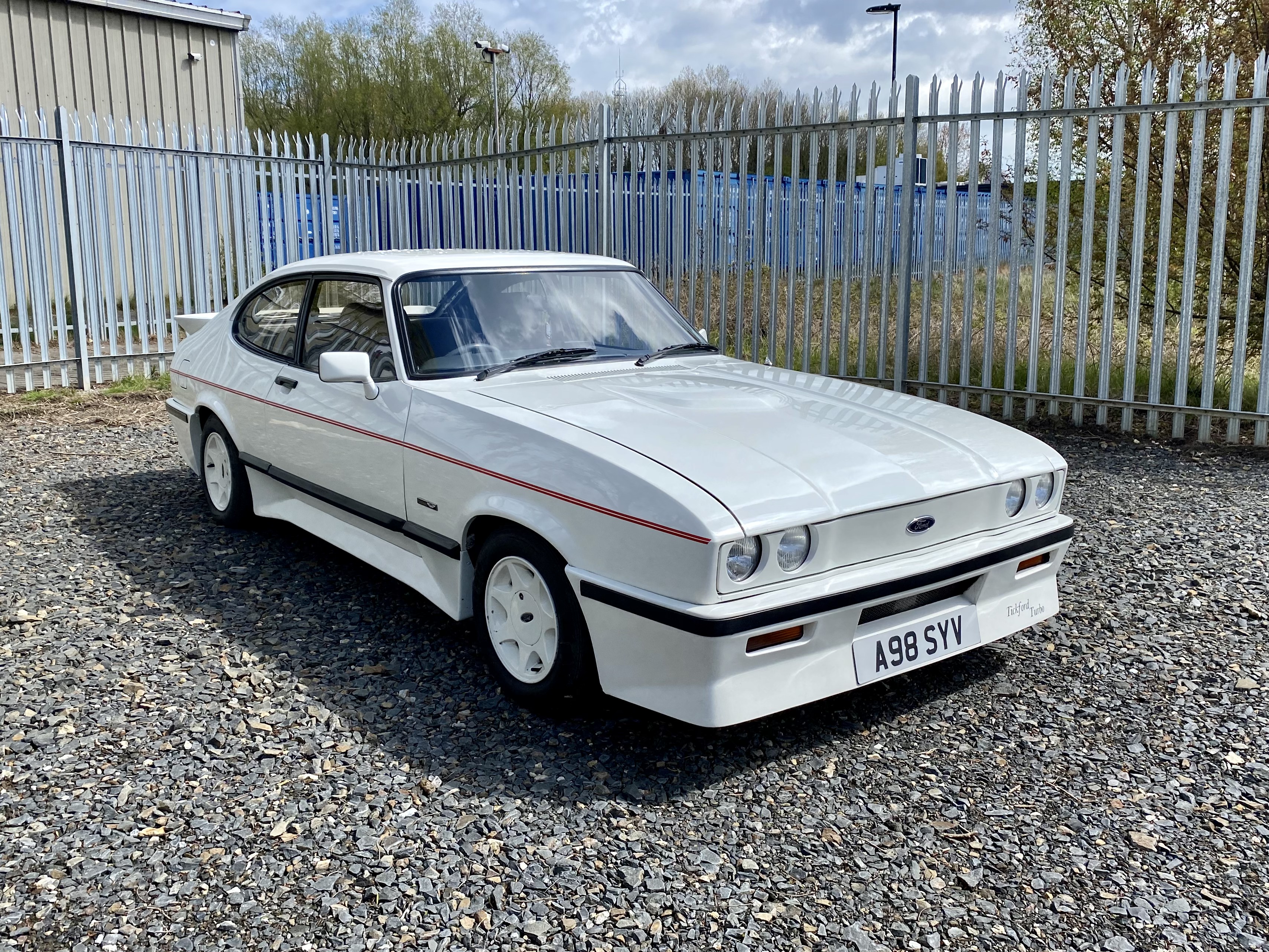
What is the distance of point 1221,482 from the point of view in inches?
261

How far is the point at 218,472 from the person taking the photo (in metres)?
5.79

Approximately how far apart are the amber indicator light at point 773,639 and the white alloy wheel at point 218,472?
139 inches

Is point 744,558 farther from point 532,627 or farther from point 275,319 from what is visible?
point 275,319

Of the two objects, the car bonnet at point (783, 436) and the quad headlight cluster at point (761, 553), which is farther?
the car bonnet at point (783, 436)

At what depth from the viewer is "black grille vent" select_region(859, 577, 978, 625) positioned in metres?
3.32

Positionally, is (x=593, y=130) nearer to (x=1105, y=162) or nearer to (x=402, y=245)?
(x=402, y=245)

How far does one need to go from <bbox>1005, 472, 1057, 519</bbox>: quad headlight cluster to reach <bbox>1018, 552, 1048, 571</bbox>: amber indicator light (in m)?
0.16

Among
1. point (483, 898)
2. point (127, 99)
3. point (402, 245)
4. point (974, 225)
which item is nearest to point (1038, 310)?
point (974, 225)

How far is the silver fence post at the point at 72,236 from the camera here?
10211 millimetres

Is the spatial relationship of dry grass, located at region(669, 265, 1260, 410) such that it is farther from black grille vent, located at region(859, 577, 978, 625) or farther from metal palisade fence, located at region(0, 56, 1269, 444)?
black grille vent, located at region(859, 577, 978, 625)

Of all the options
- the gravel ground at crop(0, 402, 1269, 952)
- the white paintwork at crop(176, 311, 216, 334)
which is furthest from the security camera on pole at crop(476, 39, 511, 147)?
the gravel ground at crop(0, 402, 1269, 952)

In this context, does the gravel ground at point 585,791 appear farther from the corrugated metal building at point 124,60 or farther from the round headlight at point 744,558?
the corrugated metal building at point 124,60

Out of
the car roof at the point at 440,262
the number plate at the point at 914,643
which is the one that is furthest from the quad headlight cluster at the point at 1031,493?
the car roof at the point at 440,262

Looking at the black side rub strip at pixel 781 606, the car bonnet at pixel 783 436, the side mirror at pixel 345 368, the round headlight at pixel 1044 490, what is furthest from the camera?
the side mirror at pixel 345 368
